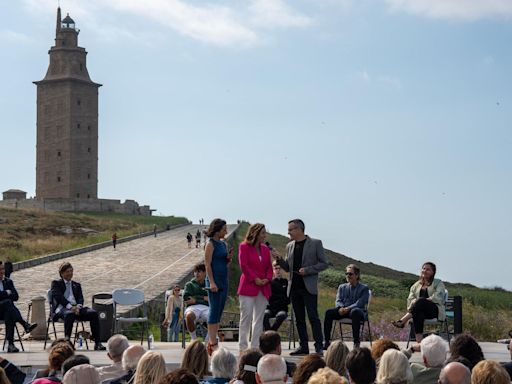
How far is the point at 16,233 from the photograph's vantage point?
222 feet

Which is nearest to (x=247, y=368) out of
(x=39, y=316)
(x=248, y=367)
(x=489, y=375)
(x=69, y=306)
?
(x=248, y=367)

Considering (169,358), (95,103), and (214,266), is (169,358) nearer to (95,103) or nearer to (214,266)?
(214,266)

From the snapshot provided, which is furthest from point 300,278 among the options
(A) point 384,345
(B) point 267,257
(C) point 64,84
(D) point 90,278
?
(C) point 64,84

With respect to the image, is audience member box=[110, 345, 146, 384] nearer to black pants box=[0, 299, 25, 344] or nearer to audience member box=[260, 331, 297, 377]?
audience member box=[260, 331, 297, 377]

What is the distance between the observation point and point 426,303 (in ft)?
46.0

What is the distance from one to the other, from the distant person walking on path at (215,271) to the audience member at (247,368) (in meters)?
5.01

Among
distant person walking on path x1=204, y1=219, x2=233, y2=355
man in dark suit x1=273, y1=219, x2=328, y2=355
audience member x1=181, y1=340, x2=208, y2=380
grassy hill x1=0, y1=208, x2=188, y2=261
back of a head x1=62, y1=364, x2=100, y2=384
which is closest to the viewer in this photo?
back of a head x1=62, y1=364, x2=100, y2=384

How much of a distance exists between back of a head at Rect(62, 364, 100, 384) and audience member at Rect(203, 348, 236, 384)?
1.23 m

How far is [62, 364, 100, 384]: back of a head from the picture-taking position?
7.04 m

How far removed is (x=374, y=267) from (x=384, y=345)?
71.7 meters

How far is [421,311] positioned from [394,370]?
6.74 metres

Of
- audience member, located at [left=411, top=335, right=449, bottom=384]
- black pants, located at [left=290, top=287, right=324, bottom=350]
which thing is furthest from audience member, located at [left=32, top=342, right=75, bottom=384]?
black pants, located at [left=290, top=287, right=324, bottom=350]

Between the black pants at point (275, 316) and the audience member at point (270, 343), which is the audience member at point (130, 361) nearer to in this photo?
the audience member at point (270, 343)

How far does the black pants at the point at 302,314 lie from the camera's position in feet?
44.2
